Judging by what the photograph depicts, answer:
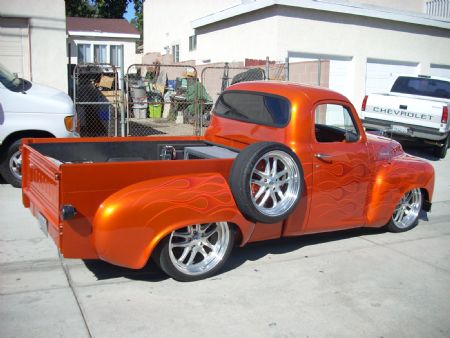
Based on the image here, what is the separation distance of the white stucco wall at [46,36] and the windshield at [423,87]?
8.41m

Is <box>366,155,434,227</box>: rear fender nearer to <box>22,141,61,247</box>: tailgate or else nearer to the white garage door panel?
<box>22,141,61,247</box>: tailgate

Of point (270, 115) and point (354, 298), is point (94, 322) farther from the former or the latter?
point (270, 115)

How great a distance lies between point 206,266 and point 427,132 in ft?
28.1

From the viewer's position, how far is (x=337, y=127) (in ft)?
19.4

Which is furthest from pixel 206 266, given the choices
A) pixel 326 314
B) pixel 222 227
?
pixel 326 314

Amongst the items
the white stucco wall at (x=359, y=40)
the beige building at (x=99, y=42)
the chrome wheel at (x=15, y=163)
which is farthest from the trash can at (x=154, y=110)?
the beige building at (x=99, y=42)

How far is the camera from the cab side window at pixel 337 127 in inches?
219

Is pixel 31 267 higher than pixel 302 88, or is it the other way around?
pixel 302 88

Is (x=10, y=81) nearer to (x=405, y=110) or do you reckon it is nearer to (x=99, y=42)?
(x=405, y=110)

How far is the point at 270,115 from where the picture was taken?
5305mm

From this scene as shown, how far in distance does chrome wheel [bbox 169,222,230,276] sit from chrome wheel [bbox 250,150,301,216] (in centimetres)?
44

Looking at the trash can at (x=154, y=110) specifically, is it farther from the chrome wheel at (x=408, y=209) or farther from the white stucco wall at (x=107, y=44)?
the white stucco wall at (x=107, y=44)

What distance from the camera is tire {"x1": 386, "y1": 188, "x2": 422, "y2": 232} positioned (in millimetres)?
6252

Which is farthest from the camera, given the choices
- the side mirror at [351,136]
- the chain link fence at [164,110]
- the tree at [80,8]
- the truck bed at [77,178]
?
the tree at [80,8]
